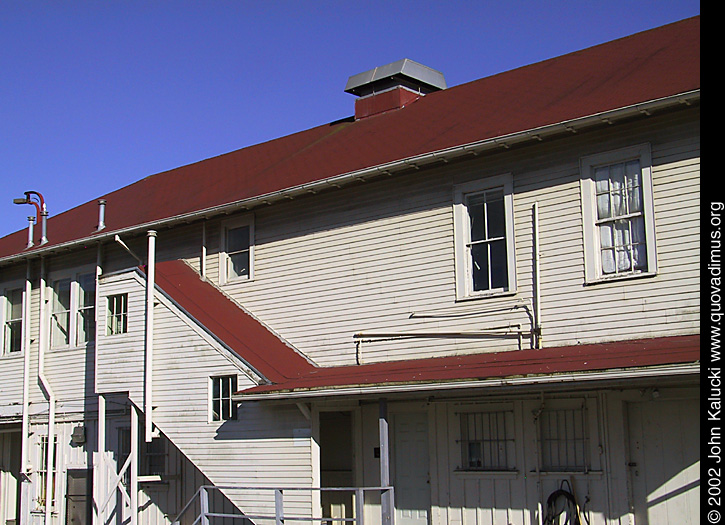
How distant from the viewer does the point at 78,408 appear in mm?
19359

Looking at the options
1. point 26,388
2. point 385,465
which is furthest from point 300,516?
point 26,388

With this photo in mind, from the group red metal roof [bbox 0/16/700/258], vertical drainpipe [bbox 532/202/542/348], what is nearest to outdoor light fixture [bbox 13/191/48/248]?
red metal roof [bbox 0/16/700/258]

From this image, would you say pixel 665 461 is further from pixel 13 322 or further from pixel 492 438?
pixel 13 322

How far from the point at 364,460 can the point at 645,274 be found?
5.84 meters

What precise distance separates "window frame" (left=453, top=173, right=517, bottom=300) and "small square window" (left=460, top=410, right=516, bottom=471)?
6.27 feet

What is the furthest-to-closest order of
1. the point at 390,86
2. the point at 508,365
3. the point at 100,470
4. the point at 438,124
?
the point at 390,86
the point at 100,470
the point at 438,124
the point at 508,365

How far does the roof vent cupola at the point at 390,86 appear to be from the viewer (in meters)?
20.0

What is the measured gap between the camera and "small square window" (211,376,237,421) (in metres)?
15.3

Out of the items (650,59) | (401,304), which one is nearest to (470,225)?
(401,304)

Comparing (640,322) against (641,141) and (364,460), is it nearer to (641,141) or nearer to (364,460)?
(641,141)

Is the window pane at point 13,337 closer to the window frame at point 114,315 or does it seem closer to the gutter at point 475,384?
the window frame at point 114,315

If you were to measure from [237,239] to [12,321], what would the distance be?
7.24 meters

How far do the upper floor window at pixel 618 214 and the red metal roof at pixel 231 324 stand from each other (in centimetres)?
538

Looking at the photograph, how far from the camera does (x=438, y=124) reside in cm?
1658
